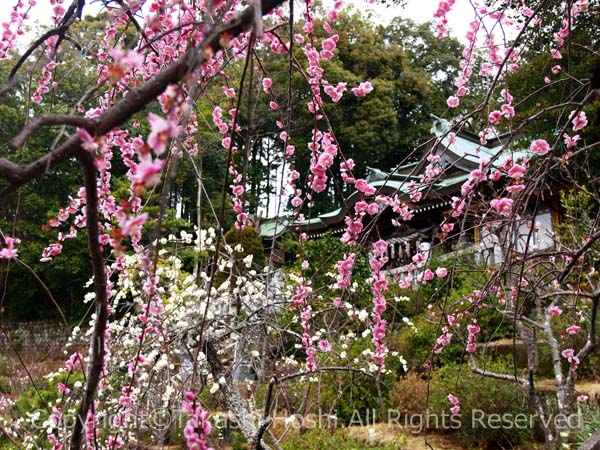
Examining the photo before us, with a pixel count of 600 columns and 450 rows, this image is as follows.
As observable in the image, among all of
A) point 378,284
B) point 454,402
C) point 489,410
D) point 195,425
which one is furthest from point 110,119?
point 489,410

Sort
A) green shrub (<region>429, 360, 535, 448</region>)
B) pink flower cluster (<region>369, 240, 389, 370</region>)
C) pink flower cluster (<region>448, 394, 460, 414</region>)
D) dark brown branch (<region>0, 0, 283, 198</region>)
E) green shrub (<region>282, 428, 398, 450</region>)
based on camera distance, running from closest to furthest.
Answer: dark brown branch (<region>0, 0, 283, 198</region>) < pink flower cluster (<region>369, 240, 389, 370</region>) < pink flower cluster (<region>448, 394, 460, 414</region>) < green shrub (<region>282, 428, 398, 450</region>) < green shrub (<region>429, 360, 535, 448</region>)

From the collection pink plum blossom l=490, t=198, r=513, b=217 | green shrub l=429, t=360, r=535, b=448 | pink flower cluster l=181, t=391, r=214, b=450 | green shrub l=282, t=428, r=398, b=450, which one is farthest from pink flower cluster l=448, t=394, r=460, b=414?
pink flower cluster l=181, t=391, r=214, b=450

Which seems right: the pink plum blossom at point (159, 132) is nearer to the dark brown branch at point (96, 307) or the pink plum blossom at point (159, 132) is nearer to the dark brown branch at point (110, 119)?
the dark brown branch at point (110, 119)

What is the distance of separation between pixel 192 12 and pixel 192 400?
1.43m

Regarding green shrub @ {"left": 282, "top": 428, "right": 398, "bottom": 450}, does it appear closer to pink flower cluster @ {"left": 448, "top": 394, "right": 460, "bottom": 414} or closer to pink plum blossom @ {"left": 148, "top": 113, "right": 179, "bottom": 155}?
pink flower cluster @ {"left": 448, "top": 394, "right": 460, "bottom": 414}

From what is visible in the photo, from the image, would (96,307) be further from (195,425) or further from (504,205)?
(504,205)

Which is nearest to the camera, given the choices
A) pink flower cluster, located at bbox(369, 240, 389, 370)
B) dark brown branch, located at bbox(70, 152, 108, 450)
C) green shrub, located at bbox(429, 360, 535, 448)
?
dark brown branch, located at bbox(70, 152, 108, 450)

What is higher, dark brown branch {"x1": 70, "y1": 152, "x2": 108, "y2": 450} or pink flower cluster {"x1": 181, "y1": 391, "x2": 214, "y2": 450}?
dark brown branch {"x1": 70, "y1": 152, "x2": 108, "y2": 450}

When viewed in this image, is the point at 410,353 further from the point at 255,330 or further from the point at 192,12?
the point at 192,12

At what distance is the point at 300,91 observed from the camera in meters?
15.9

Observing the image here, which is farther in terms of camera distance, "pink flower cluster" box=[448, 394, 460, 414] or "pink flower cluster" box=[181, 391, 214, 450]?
"pink flower cluster" box=[448, 394, 460, 414]

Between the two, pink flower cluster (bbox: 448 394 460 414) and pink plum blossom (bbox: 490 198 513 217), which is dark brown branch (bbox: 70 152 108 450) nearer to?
pink plum blossom (bbox: 490 198 513 217)

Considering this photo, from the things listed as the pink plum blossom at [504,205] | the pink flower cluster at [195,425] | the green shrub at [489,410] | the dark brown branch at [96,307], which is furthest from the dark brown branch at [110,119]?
the green shrub at [489,410]

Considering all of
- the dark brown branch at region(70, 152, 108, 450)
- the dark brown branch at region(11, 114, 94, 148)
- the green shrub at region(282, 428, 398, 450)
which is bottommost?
the green shrub at region(282, 428, 398, 450)
